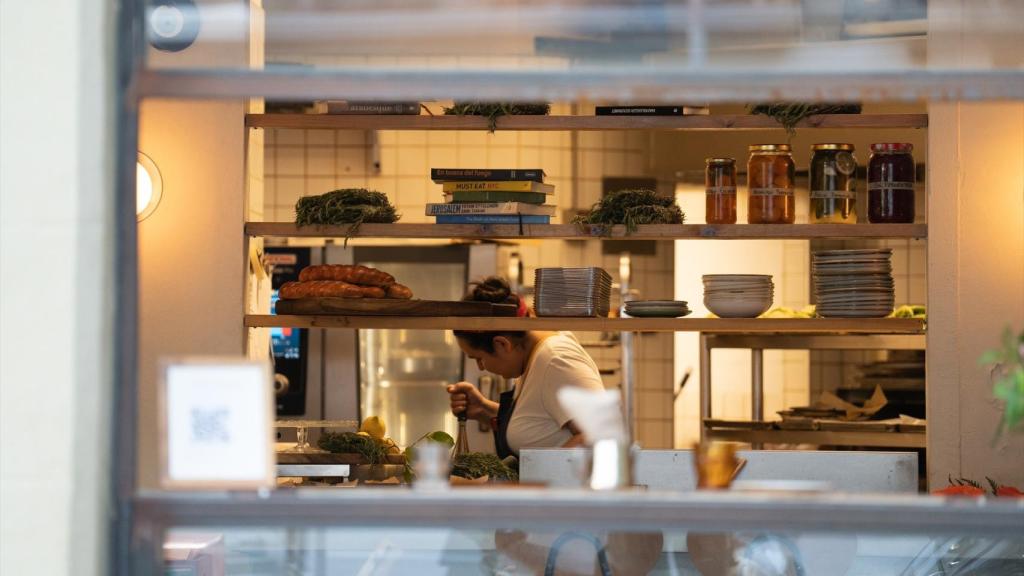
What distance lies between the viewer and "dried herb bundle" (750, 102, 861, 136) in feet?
13.3

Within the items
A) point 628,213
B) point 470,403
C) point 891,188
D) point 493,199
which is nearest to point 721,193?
point 628,213

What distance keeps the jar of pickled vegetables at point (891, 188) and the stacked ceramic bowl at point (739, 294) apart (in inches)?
17.0

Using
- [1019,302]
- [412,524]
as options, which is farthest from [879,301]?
[412,524]

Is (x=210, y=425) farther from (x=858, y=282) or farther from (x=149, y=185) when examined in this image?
(x=858, y=282)

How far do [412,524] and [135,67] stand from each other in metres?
0.83

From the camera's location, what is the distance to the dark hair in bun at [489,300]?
454 cm

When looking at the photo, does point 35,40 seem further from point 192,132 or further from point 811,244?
point 811,244

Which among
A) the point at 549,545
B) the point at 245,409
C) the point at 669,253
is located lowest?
the point at 549,545

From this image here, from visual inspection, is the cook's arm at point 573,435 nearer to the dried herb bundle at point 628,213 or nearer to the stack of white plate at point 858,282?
the dried herb bundle at point 628,213

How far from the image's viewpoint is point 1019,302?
163 inches

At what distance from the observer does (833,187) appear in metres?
4.20

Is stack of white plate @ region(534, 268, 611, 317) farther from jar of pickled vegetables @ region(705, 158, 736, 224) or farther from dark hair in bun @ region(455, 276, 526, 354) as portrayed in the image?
jar of pickled vegetables @ region(705, 158, 736, 224)

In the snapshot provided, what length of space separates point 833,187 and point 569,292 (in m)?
0.98

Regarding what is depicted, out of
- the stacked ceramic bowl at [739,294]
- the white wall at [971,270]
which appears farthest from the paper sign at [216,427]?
the white wall at [971,270]
